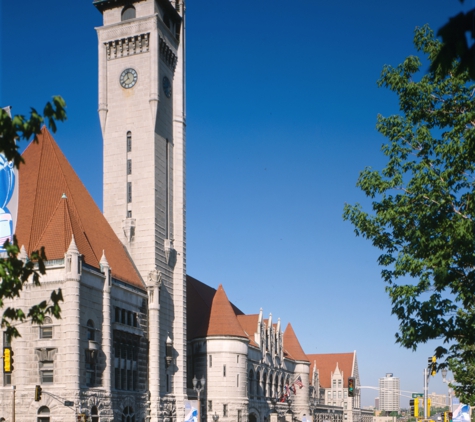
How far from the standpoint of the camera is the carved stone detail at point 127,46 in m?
56.3

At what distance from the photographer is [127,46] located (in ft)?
186

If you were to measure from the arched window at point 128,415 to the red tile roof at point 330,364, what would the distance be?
80.0m

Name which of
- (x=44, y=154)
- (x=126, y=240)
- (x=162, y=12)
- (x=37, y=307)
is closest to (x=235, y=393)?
(x=126, y=240)

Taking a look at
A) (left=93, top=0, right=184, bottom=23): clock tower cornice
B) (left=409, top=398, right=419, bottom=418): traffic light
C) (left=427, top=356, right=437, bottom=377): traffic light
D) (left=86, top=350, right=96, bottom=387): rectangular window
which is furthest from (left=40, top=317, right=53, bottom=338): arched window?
(left=93, top=0, right=184, bottom=23): clock tower cornice

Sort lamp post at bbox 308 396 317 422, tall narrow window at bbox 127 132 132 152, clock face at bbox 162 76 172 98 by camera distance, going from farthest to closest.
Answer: lamp post at bbox 308 396 317 422 < clock face at bbox 162 76 172 98 < tall narrow window at bbox 127 132 132 152

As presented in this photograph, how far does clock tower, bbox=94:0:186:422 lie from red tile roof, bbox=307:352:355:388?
241ft

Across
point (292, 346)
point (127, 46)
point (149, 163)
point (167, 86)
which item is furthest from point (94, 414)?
point (292, 346)

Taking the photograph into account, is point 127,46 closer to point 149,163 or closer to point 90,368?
point 149,163

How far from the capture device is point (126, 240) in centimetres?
5422

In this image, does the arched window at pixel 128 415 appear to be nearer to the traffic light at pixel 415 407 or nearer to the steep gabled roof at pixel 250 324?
the traffic light at pixel 415 407

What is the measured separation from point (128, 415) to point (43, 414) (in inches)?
297

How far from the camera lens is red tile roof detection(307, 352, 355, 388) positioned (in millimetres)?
124412

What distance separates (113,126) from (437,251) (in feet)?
133

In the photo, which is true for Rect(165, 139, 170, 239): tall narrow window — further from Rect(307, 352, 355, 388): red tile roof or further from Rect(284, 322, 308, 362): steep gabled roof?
Rect(307, 352, 355, 388): red tile roof
